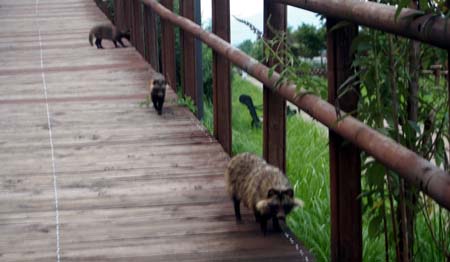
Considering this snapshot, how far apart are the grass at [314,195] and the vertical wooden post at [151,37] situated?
0.83 metres

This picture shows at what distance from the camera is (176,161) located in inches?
254

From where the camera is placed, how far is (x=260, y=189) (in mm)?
4629

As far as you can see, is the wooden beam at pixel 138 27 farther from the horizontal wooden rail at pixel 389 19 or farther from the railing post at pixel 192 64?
the horizontal wooden rail at pixel 389 19

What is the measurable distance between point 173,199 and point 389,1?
2.53 meters

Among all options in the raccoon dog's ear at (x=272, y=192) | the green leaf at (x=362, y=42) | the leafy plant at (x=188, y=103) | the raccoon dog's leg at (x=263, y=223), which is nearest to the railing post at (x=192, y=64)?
the leafy plant at (x=188, y=103)

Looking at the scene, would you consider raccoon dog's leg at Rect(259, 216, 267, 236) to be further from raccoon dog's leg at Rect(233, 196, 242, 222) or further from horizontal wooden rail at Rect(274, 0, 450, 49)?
horizontal wooden rail at Rect(274, 0, 450, 49)

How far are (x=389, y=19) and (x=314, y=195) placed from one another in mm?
3278

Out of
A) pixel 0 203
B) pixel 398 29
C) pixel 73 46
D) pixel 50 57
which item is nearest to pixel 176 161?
pixel 0 203

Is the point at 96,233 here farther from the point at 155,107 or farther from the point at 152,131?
the point at 155,107

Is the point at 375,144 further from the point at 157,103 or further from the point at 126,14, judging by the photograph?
the point at 126,14

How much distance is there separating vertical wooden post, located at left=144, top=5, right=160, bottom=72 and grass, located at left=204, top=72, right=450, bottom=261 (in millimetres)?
830

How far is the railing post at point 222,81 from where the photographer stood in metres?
6.62

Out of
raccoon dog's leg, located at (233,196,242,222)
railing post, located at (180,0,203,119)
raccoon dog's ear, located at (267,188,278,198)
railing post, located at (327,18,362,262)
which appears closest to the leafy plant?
railing post, located at (180,0,203,119)

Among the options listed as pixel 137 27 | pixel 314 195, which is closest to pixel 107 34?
pixel 137 27
